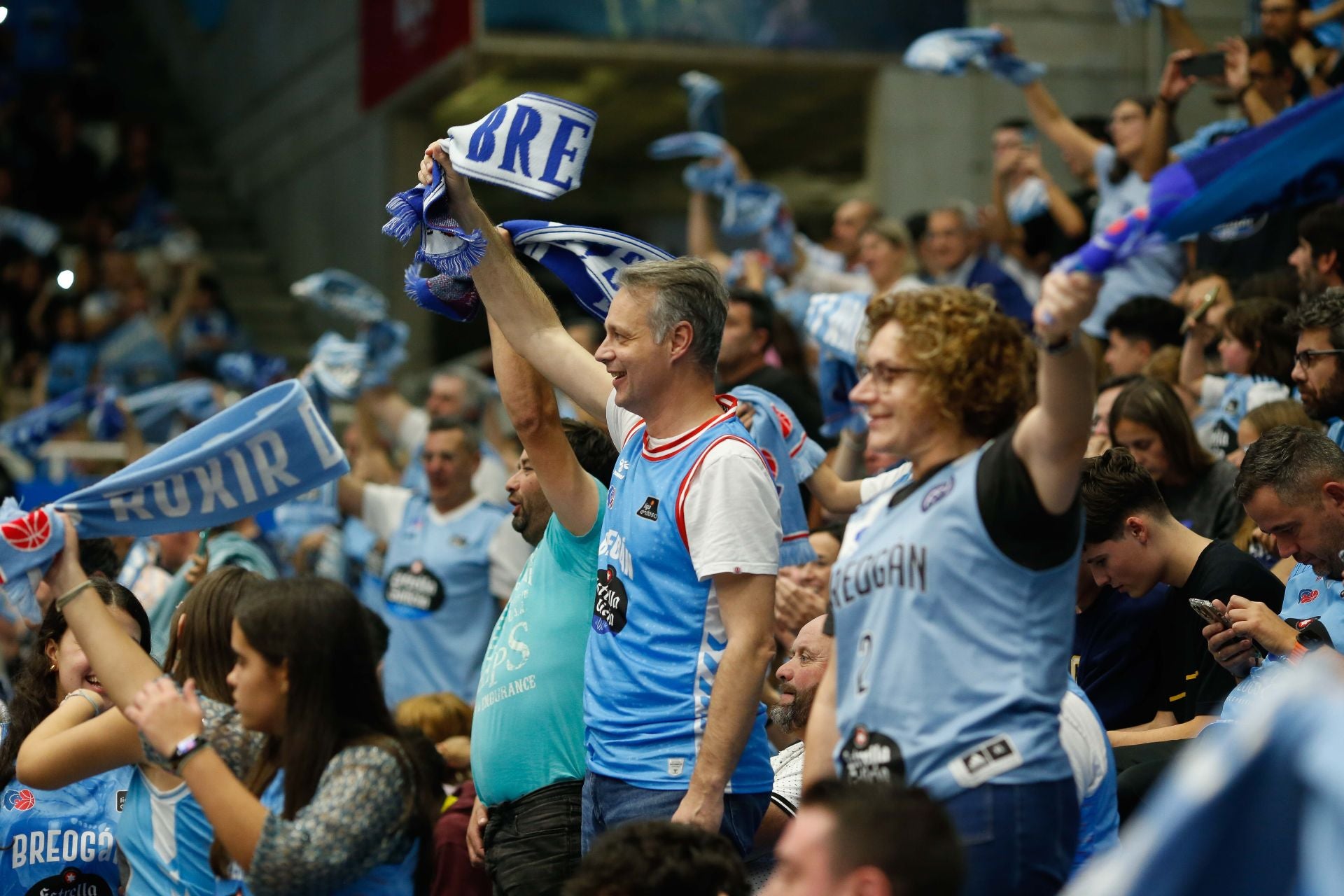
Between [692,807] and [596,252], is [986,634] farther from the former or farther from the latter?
[596,252]

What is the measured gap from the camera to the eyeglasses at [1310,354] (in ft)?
15.9

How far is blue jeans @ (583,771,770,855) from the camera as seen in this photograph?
3574 mm

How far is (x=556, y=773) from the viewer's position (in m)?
4.09

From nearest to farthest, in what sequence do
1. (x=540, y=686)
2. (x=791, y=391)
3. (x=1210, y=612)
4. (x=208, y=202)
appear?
(x=1210, y=612), (x=540, y=686), (x=791, y=391), (x=208, y=202)

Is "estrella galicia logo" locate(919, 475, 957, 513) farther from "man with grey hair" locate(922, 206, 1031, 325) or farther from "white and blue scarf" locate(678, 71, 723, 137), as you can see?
"white and blue scarf" locate(678, 71, 723, 137)

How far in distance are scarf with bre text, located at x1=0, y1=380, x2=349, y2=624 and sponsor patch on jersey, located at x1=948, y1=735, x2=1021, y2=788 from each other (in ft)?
5.61

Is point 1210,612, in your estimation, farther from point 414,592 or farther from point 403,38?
point 403,38

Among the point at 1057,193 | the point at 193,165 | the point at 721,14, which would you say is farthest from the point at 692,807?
the point at 193,165

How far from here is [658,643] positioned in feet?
12.0

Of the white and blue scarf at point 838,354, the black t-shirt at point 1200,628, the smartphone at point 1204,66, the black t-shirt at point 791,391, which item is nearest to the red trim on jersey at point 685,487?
the black t-shirt at point 1200,628

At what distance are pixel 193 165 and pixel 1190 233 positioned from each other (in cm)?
1642

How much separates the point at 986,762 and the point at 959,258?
618 centimetres

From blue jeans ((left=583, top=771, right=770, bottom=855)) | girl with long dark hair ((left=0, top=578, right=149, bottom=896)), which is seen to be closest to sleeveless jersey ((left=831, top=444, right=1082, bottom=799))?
blue jeans ((left=583, top=771, right=770, bottom=855))

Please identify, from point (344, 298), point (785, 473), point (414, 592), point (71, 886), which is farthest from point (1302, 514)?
point (344, 298)
